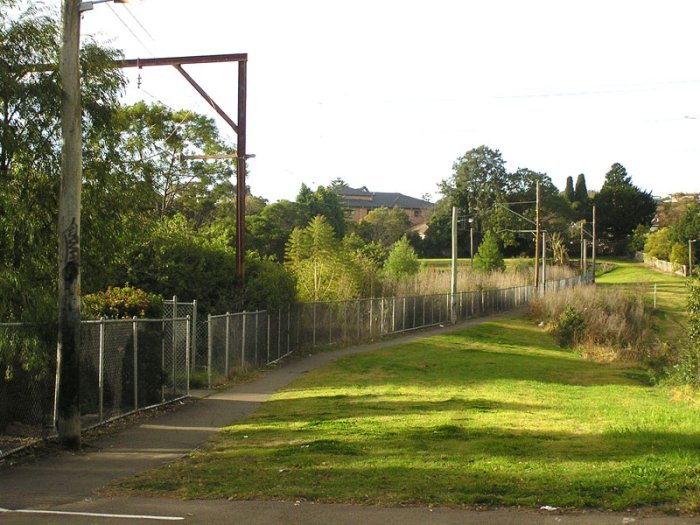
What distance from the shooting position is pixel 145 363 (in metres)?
16.2

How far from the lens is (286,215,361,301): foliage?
40.5 meters

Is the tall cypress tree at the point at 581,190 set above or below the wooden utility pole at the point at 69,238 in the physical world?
above

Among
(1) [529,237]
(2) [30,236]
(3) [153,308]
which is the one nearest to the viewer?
(2) [30,236]

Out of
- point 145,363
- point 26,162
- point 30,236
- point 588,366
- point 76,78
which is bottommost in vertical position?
point 588,366

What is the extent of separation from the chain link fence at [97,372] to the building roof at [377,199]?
133 metres

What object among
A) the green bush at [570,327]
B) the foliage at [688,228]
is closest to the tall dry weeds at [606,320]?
the green bush at [570,327]

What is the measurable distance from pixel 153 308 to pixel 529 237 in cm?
9661

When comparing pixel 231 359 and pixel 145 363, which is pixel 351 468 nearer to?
pixel 145 363

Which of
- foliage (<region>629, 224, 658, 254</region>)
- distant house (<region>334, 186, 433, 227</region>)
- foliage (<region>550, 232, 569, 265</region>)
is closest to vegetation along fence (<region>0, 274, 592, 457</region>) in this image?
foliage (<region>550, 232, 569, 265</region>)

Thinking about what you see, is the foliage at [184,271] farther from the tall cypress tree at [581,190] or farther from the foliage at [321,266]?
the tall cypress tree at [581,190]

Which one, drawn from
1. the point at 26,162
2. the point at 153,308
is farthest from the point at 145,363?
the point at 26,162

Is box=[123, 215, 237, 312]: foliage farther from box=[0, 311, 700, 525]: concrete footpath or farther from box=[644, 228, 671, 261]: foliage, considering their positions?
box=[644, 228, 671, 261]: foliage

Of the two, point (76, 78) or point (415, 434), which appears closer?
point (76, 78)

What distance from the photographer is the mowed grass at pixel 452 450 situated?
8570 mm
